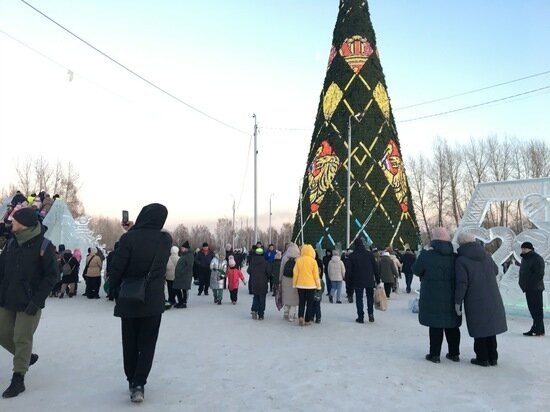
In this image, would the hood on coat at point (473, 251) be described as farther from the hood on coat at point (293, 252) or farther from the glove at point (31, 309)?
the glove at point (31, 309)

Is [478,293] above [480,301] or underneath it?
above

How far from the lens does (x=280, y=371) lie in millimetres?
5582

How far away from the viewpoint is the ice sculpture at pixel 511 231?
10312 millimetres

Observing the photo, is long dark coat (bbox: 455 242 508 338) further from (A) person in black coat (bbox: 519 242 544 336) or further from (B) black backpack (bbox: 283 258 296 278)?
(B) black backpack (bbox: 283 258 296 278)

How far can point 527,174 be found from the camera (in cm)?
3459

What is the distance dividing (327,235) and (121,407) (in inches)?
755

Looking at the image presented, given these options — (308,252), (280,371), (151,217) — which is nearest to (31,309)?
(151,217)

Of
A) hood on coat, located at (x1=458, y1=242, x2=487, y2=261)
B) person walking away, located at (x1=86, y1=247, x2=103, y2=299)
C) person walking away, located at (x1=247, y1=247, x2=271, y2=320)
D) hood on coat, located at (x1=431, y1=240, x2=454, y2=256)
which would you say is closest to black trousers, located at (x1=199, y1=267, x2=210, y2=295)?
person walking away, located at (x1=86, y1=247, x2=103, y2=299)

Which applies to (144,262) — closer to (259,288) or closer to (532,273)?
(259,288)

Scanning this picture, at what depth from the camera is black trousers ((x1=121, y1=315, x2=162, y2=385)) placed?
4414mm

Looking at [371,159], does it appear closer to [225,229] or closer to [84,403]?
[84,403]

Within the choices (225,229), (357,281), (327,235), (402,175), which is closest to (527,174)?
(402,175)

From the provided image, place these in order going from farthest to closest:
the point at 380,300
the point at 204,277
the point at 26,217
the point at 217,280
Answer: the point at 204,277 → the point at 217,280 → the point at 380,300 → the point at 26,217

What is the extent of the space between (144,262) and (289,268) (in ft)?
18.1
